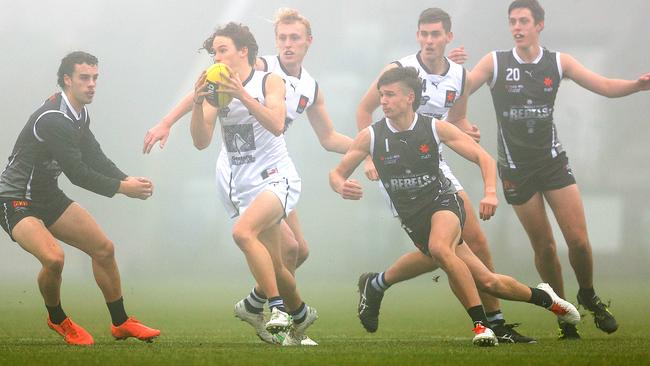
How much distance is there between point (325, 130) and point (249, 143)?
1423mm

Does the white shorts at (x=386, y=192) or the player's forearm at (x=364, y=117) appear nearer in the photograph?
the white shorts at (x=386, y=192)

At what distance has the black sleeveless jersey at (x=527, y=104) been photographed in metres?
9.20

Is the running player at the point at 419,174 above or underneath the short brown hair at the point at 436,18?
underneath

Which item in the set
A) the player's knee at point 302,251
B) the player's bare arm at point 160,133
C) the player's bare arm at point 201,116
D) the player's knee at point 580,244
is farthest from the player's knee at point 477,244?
the player's bare arm at point 160,133

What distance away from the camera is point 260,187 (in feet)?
28.1

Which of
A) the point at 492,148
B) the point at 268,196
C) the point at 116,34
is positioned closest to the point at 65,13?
the point at 116,34

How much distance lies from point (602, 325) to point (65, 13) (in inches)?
506

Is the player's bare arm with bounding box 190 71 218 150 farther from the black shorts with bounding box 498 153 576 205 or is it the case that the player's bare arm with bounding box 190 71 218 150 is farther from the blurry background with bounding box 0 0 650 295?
the blurry background with bounding box 0 0 650 295

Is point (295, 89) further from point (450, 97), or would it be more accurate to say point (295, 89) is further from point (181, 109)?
point (450, 97)

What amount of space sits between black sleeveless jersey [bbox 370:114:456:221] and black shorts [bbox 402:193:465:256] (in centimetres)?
4

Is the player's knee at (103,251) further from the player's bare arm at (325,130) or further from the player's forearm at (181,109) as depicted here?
the player's bare arm at (325,130)

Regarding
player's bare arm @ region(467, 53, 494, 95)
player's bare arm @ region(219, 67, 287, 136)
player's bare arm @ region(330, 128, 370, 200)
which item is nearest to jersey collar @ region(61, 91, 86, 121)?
player's bare arm @ region(219, 67, 287, 136)

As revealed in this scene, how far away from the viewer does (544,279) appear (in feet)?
30.5

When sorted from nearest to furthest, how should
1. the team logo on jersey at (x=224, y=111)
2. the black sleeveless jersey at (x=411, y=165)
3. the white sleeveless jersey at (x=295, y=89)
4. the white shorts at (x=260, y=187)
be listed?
the black sleeveless jersey at (x=411, y=165) → the white shorts at (x=260, y=187) → the team logo on jersey at (x=224, y=111) → the white sleeveless jersey at (x=295, y=89)
